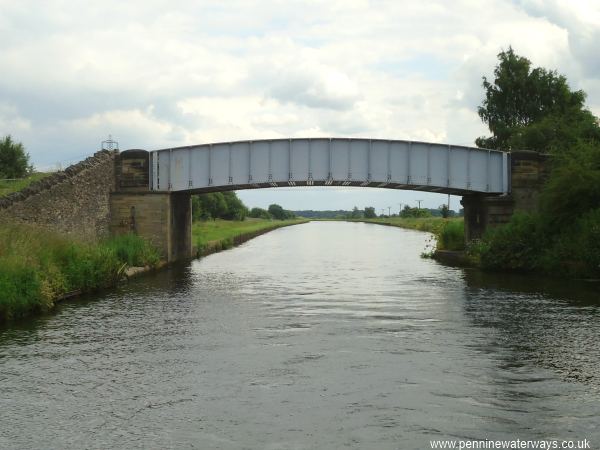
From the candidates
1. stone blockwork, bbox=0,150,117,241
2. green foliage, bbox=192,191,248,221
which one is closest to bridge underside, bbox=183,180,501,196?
stone blockwork, bbox=0,150,117,241

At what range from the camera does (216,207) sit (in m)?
119

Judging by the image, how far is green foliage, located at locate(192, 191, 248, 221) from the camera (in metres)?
101

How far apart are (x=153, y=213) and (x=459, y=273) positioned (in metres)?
17.5

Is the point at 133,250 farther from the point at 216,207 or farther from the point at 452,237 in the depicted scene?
the point at 216,207

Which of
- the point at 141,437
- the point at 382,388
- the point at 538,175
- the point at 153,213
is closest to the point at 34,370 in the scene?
the point at 141,437

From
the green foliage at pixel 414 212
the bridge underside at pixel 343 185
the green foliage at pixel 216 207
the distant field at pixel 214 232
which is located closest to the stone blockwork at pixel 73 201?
the bridge underside at pixel 343 185

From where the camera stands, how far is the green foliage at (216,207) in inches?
3967

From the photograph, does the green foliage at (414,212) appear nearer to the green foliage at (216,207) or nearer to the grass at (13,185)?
the green foliage at (216,207)

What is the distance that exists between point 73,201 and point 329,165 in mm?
14739

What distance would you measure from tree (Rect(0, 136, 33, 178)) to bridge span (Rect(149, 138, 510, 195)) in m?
18.5

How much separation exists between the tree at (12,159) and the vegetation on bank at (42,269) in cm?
2950

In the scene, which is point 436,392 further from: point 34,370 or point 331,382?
point 34,370

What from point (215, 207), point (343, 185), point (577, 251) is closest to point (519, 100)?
point (343, 185)

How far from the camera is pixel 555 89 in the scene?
202 feet
